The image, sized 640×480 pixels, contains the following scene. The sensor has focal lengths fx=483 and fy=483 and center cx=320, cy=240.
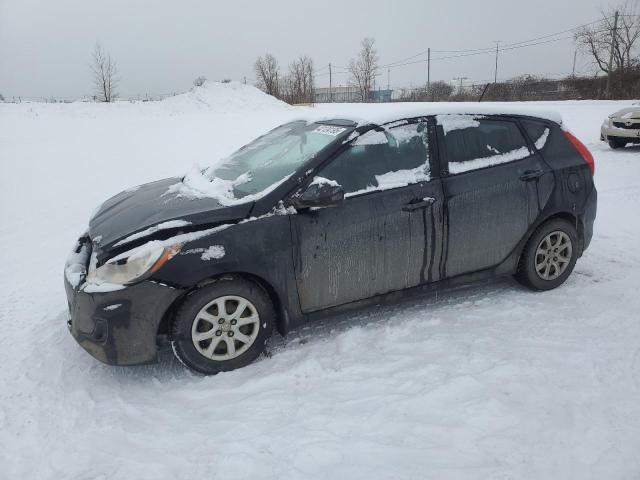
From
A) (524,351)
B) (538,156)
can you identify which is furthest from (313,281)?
(538,156)

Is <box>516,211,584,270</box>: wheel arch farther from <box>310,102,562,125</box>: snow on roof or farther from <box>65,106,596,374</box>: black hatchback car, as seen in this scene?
<box>310,102,562,125</box>: snow on roof

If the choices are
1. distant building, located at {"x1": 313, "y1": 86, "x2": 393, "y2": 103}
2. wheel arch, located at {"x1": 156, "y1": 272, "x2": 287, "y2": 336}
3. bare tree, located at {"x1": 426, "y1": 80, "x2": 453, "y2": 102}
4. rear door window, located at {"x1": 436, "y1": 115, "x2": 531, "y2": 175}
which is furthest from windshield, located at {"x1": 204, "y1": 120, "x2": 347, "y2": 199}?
distant building, located at {"x1": 313, "y1": 86, "x2": 393, "y2": 103}

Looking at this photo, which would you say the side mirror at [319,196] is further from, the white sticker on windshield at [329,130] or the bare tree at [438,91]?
the bare tree at [438,91]

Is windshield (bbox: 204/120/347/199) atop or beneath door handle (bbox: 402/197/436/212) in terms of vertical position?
atop

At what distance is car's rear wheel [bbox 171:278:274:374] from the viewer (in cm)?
306

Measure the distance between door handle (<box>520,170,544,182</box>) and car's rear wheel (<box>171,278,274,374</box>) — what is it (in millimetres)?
2355

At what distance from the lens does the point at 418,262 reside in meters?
3.68

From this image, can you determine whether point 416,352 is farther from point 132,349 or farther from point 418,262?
point 132,349

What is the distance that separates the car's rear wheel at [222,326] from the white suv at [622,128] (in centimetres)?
1230

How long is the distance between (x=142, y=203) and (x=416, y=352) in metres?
2.30

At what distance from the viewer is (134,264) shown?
2943 mm

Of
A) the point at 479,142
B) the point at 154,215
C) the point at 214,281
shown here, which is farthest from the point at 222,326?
the point at 479,142

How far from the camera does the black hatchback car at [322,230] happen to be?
3004 millimetres

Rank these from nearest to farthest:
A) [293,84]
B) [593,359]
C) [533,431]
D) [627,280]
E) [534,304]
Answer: [533,431] → [593,359] → [534,304] → [627,280] → [293,84]
